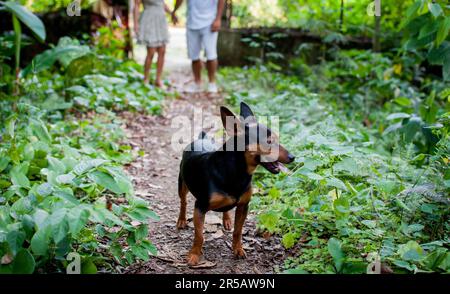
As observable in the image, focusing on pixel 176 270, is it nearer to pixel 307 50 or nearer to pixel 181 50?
pixel 307 50

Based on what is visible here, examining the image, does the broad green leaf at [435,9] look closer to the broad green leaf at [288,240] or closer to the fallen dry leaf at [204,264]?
the broad green leaf at [288,240]

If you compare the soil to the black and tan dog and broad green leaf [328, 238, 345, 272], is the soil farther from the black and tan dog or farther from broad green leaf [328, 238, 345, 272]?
Answer: broad green leaf [328, 238, 345, 272]

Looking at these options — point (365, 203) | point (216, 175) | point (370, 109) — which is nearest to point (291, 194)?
point (365, 203)

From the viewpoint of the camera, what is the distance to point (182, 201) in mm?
4043

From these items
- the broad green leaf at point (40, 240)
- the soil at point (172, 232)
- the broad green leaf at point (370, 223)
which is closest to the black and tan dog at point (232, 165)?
Answer: the soil at point (172, 232)

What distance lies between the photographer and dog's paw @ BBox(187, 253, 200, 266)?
140 inches

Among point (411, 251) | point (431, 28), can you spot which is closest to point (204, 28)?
point (431, 28)

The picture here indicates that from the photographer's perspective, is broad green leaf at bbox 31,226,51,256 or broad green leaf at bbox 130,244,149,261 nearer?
broad green leaf at bbox 31,226,51,256

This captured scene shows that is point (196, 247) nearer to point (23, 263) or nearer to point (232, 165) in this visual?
point (232, 165)

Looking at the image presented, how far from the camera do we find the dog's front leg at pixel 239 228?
3584 mm

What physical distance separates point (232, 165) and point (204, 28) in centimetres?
562

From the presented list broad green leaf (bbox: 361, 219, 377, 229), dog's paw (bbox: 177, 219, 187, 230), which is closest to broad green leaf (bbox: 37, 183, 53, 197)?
dog's paw (bbox: 177, 219, 187, 230)

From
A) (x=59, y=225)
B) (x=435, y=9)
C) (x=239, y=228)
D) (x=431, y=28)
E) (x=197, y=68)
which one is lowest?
(x=239, y=228)

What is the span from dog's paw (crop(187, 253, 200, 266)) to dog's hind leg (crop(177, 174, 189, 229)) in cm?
57
